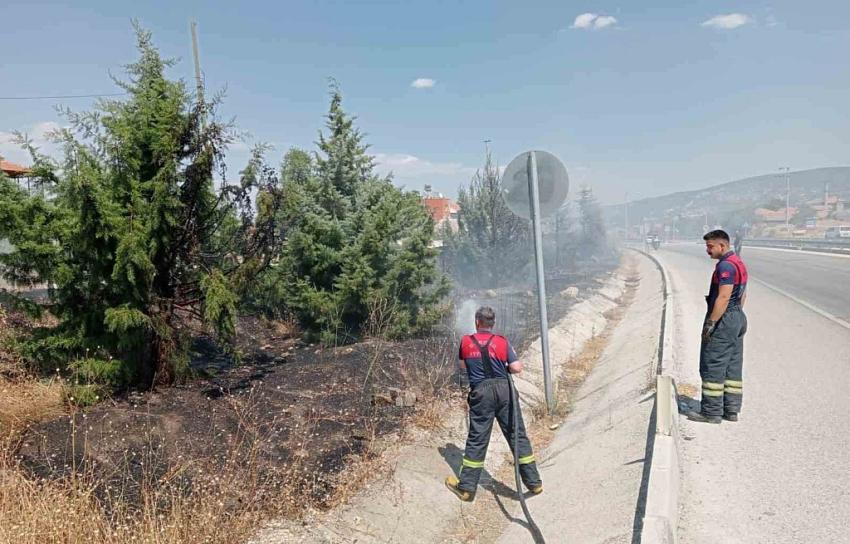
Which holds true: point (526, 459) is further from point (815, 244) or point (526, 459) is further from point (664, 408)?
point (815, 244)

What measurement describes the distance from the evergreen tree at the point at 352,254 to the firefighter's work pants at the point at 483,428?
4.07 meters

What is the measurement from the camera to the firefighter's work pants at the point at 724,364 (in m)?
5.21

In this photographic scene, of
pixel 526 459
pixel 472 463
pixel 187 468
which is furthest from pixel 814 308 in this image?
pixel 187 468

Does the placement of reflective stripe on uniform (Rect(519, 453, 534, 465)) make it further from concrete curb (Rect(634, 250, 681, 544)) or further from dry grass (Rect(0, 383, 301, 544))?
dry grass (Rect(0, 383, 301, 544))

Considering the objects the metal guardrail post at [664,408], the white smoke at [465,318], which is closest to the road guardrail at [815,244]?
the white smoke at [465,318]

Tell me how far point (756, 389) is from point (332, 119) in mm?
7539

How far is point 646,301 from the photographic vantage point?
16078 mm

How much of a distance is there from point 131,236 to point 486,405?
3.85 m

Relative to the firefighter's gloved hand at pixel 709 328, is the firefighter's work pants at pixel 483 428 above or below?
below

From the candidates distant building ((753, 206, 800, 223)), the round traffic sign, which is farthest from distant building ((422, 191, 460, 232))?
distant building ((753, 206, 800, 223))

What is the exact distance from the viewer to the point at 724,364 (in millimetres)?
5219

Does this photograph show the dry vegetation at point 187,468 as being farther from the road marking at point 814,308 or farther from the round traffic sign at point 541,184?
the road marking at point 814,308

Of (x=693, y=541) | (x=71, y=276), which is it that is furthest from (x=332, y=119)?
(x=693, y=541)

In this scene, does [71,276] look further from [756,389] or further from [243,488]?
[756,389]
